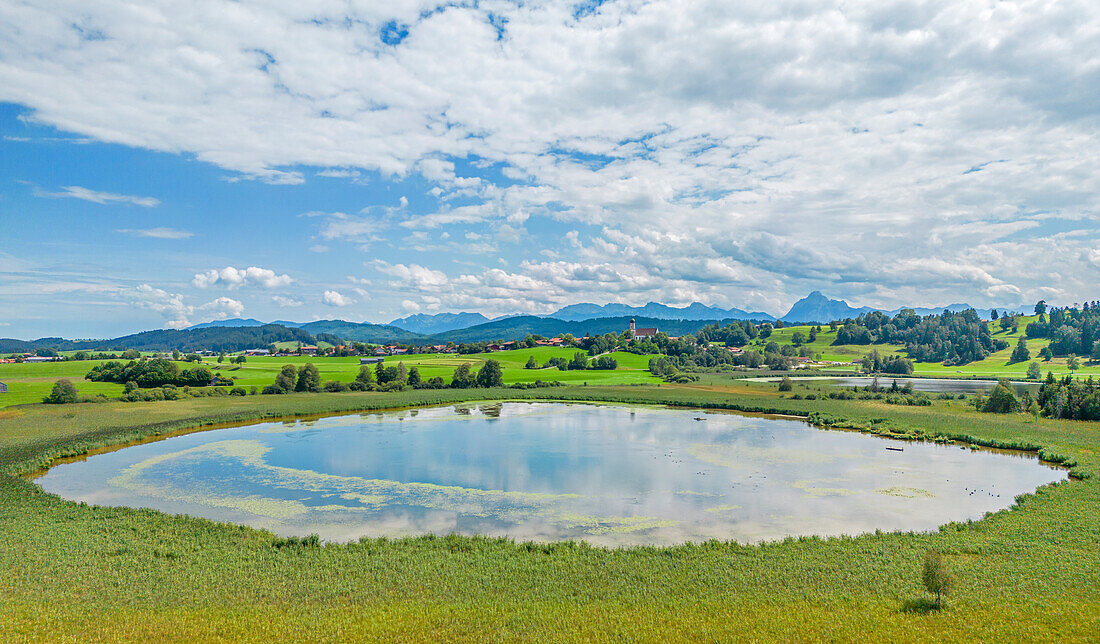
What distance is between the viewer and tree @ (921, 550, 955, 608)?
668 inches

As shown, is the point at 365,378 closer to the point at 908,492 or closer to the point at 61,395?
the point at 61,395

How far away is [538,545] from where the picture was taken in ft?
77.9

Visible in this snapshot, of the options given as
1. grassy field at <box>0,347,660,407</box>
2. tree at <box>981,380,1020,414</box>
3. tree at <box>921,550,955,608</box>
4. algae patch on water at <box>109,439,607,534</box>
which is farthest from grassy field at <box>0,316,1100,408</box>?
tree at <box>921,550,955,608</box>

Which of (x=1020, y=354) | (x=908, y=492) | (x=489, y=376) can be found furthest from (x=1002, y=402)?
(x=1020, y=354)

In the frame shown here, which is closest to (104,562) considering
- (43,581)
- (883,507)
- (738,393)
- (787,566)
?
(43,581)

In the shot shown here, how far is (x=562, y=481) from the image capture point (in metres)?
37.2

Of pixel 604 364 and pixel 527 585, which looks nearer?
pixel 527 585

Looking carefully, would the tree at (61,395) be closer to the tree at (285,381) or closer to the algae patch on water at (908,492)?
the tree at (285,381)

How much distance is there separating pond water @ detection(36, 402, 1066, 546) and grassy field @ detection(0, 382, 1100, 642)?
2902mm

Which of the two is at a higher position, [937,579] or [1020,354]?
[1020,354]

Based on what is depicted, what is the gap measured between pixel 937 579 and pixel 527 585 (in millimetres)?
13115

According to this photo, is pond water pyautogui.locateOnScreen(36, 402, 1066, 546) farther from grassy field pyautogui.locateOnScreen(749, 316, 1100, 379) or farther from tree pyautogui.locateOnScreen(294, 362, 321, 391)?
grassy field pyautogui.locateOnScreen(749, 316, 1100, 379)

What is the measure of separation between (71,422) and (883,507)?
7353 centimetres

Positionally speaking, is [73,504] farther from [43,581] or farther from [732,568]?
[732,568]
